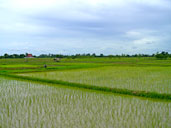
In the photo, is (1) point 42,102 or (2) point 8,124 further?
(1) point 42,102

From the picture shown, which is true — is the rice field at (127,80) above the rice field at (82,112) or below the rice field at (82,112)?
above

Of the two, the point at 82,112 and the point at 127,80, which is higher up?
the point at 127,80

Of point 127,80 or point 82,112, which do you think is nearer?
point 82,112

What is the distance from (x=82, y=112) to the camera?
4344mm

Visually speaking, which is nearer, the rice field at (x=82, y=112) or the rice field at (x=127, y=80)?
the rice field at (x=82, y=112)

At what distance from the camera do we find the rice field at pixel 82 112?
→ 3.68 meters

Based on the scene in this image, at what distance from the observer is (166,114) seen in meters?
4.16

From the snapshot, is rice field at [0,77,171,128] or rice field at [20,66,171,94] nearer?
rice field at [0,77,171,128]

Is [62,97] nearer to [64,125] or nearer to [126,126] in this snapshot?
[64,125]

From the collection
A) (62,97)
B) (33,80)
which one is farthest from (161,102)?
(33,80)

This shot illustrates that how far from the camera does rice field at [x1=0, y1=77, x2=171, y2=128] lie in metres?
3.68

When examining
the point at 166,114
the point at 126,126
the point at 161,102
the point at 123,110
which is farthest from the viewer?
the point at 161,102

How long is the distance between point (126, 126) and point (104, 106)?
4.39 ft

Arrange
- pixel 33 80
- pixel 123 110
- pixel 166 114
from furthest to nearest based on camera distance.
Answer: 1. pixel 33 80
2. pixel 123 110
3. pixel 166 114
